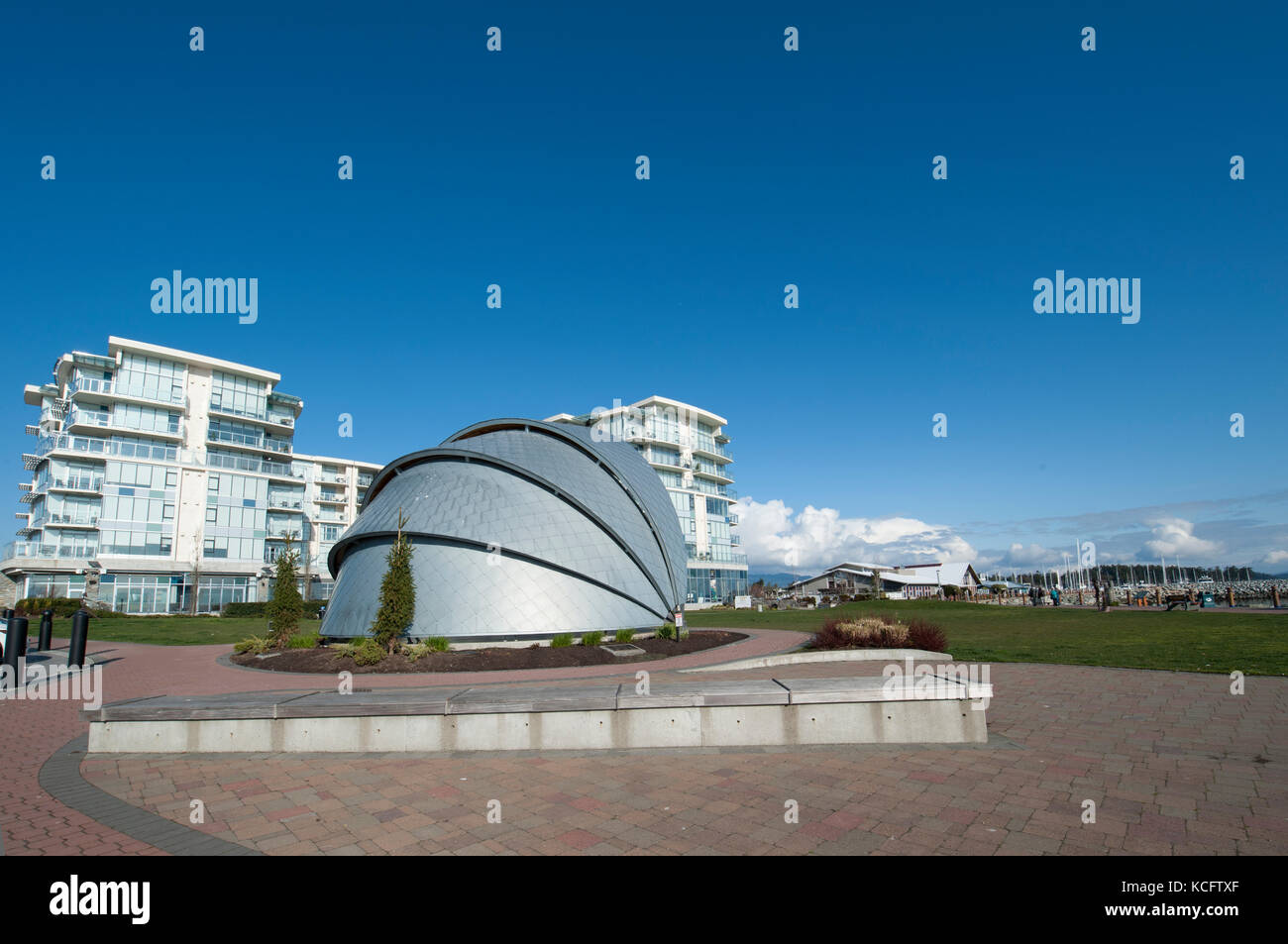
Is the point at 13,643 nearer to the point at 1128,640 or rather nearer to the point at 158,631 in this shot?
the point at 158,631

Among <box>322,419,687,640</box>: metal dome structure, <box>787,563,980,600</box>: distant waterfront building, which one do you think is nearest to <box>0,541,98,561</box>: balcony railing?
<box>322,419,687,640</box>: metal dome structure

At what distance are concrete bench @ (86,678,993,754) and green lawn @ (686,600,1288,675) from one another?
381 inches

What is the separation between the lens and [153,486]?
52.3m

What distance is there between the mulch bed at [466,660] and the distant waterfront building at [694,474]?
46.5 metres

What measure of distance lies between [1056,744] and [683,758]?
4230 mm

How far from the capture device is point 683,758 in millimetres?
6934

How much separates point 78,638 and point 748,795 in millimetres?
18523

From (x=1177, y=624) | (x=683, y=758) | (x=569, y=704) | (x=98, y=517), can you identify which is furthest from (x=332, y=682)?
(x=98, y=517)

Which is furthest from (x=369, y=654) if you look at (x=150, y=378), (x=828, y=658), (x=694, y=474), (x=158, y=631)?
(x=694, y=474)

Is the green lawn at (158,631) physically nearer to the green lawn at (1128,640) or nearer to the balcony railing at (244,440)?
the balcony railing at (244,440)

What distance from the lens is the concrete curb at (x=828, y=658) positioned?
15.1m

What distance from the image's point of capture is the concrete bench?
7.32 m

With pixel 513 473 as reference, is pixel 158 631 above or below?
below
